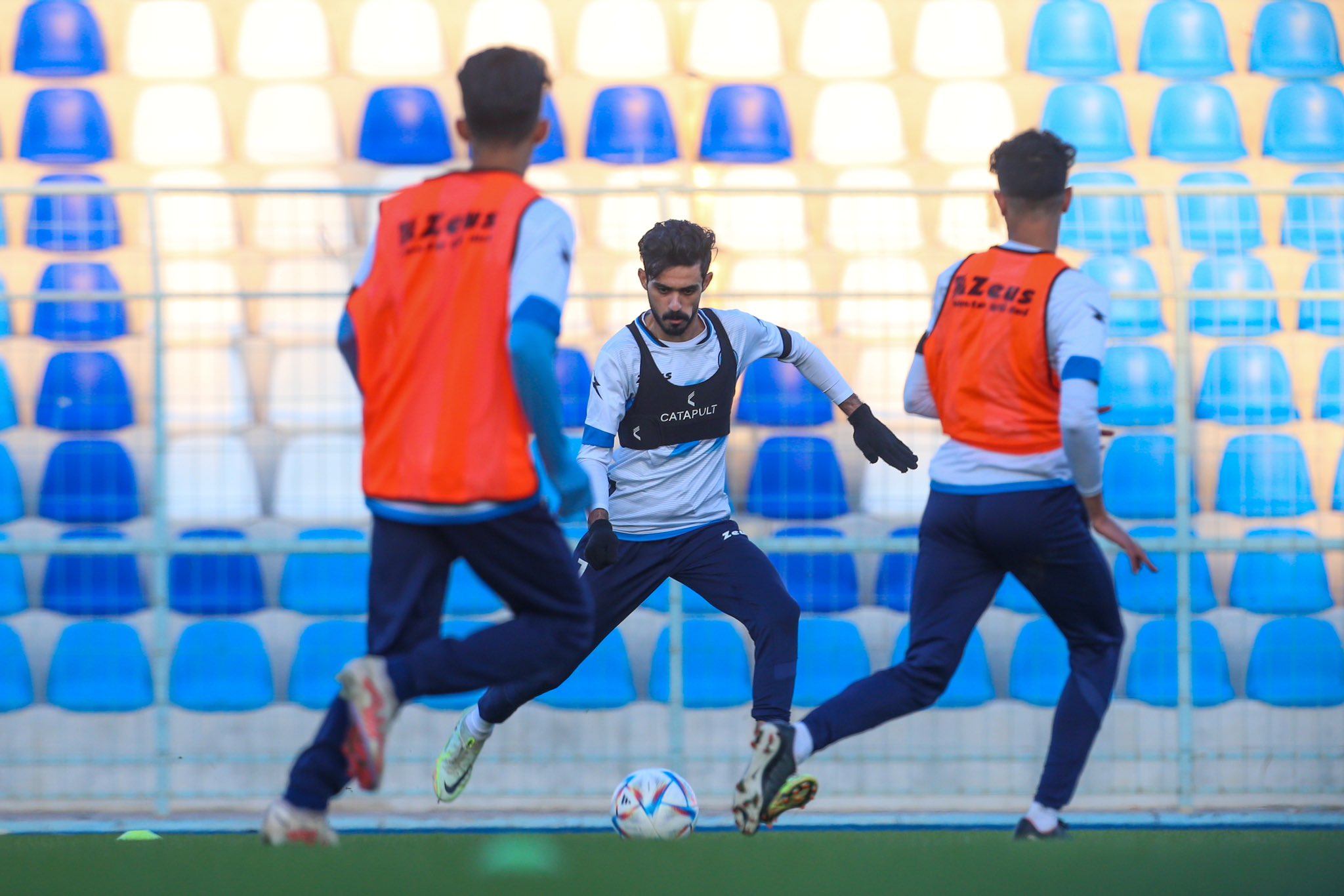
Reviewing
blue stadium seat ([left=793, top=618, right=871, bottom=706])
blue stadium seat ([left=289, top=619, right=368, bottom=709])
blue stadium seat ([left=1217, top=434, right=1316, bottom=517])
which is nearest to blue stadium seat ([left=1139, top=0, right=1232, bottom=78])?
blue stadium seat ([left=1217, top=434, right=1316, bottom=517])

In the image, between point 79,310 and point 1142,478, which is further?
point 79,310

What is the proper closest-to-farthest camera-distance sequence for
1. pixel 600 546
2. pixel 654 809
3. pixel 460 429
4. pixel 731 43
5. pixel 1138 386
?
pixel 460 429, pixel 600 546, pixel 654 809, pixel 1138 386, pixel 731 43

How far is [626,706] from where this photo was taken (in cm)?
489

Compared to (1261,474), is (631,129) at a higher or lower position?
higher

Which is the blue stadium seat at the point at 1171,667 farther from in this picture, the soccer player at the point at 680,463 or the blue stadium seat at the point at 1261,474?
the soccer player at the point at 680,463

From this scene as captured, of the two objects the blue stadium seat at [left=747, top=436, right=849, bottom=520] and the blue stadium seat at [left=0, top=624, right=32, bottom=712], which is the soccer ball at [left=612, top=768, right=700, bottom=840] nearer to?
the blue stadium seat at [left=747, top=436, right=849, bottom=520]

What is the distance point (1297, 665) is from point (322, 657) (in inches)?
137

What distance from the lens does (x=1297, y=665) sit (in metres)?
4.95

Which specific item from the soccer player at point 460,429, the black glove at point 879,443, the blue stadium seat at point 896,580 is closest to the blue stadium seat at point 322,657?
A: the blue stadium seat at point 896,580

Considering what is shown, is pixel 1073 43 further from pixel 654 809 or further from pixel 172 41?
pixel 654 809

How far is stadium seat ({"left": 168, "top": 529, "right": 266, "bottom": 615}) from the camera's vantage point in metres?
5.07

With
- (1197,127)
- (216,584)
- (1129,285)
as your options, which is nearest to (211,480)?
(216,584)

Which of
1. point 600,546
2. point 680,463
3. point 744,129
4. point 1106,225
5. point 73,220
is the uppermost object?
point 744,129

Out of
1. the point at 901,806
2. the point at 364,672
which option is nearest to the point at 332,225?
the point at 901,806
